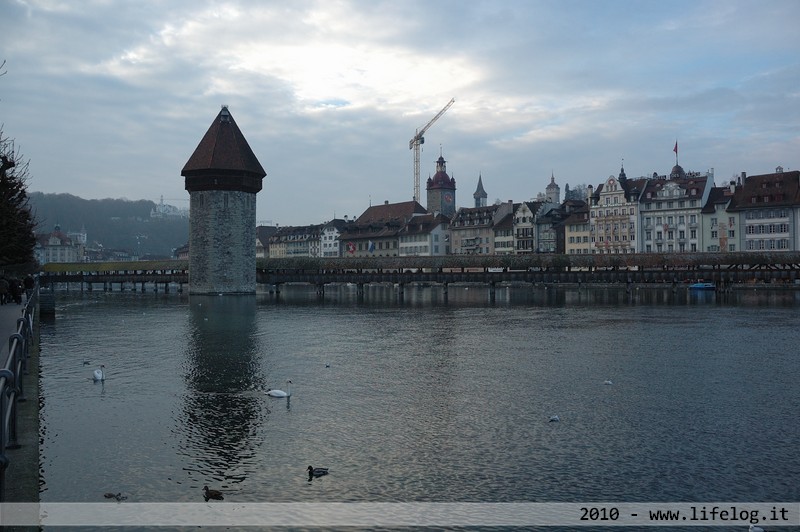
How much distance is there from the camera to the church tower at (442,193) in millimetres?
134500

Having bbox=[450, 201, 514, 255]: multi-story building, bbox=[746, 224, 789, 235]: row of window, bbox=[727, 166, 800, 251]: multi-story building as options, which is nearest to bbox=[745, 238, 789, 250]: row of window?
bbox=[727, 166, 800, 251]: multi-story building

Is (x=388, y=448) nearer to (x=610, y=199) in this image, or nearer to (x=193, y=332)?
(x=193, y=332)

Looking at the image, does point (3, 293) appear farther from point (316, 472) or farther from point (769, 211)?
point (769, 211)

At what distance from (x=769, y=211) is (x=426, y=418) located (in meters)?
73.3

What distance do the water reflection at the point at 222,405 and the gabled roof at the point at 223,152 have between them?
33.6m

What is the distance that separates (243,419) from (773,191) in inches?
2983

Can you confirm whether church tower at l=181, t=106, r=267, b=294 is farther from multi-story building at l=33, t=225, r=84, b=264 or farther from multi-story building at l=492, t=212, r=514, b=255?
multi-story building at l=33, t=225, r=84, b=264

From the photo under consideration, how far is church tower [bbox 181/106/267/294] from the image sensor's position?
2352 inches

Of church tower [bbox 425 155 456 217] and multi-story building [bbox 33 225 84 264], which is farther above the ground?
church tower [bbox 425 155 456 217]

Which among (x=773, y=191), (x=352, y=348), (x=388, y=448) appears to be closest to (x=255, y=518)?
(x=388, y=448)

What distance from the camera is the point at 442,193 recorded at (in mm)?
134375

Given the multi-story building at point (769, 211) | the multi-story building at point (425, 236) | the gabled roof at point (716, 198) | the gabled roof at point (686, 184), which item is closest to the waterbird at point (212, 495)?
the multi-story building at point (769, 211)

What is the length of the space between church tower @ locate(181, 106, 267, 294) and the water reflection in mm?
33578

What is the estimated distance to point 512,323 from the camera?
3372cm
